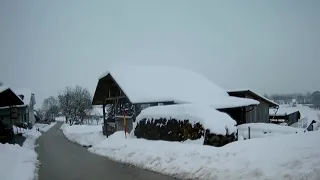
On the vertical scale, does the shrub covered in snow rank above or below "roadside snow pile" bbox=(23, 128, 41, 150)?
above

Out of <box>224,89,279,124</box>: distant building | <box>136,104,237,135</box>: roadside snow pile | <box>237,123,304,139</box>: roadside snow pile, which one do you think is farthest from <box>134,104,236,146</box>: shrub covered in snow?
→ <box>224,89,279,124</box>: distant building

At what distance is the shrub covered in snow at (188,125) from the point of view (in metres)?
11.3

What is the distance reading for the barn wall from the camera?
24.6m

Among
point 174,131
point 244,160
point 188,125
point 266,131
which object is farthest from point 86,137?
point 244,160

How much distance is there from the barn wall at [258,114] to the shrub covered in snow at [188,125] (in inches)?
496

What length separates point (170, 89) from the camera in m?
22.9

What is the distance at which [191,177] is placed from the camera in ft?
25.6

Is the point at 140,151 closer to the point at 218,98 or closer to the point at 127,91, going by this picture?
the point at 127,91

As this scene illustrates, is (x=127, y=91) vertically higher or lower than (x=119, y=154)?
higher

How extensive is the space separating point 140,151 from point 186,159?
3209mm

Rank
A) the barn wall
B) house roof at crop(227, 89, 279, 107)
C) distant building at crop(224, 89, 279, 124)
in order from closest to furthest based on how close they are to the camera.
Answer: distant building at crop(224, 89, 279, 124), the barn wall, house roof at crop(227, 89, 279, 107)

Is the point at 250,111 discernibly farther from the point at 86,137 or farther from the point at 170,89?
the point at 86,137

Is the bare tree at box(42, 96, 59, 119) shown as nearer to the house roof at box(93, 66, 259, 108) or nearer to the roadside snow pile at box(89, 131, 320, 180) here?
the house roof at box(93, 66, 259, 108)

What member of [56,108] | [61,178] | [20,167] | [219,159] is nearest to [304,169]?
[219,159]
